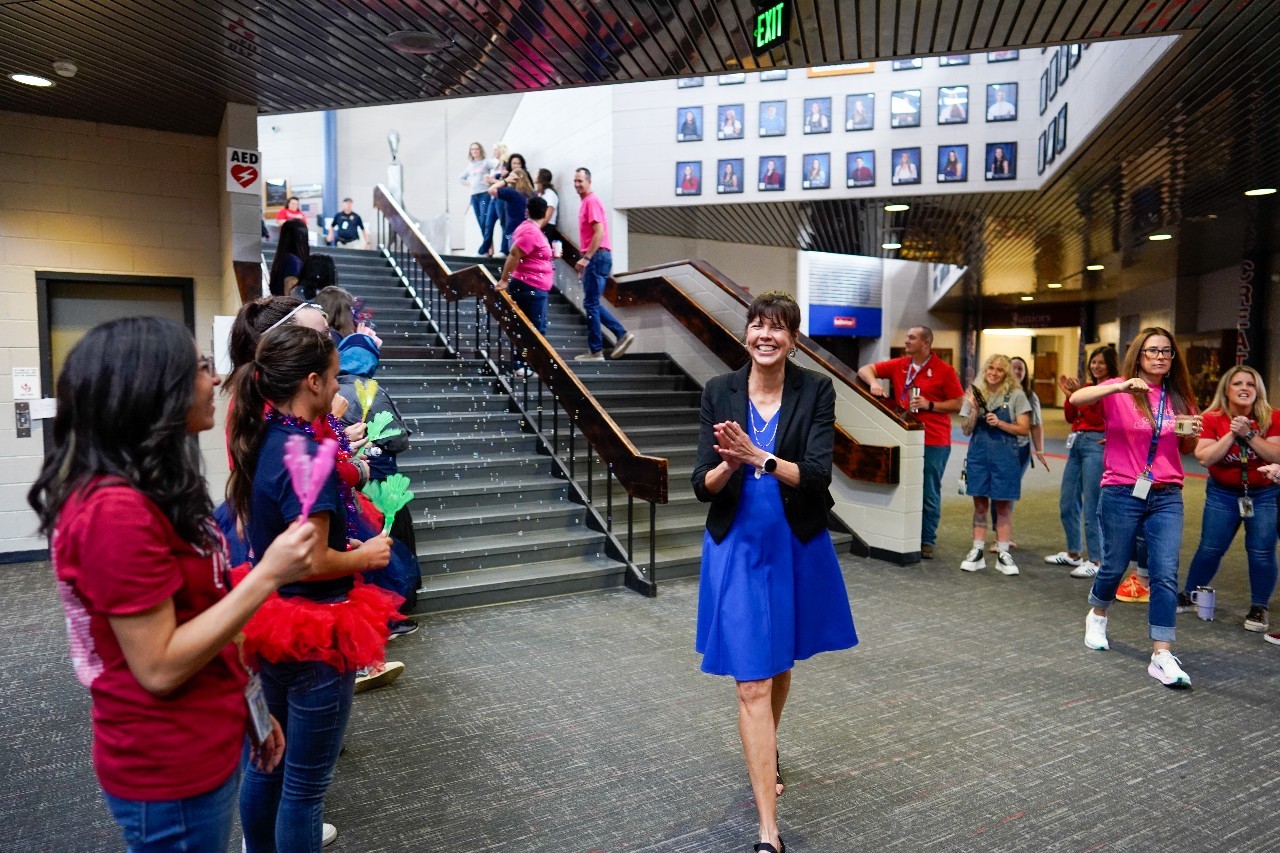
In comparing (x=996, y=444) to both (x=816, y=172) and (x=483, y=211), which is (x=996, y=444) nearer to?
(x=816, y=172)

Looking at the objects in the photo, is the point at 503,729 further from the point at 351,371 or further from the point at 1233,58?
the point at 1233,58

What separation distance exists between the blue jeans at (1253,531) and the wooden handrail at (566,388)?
10.1 feet

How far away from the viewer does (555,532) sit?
5.83 metres

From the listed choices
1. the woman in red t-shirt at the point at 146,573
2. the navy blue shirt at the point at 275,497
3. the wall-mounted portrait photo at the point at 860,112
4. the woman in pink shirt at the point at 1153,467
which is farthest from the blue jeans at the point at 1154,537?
the wall-mounted portrait photo at the point at 860,112

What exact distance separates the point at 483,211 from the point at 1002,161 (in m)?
6.75

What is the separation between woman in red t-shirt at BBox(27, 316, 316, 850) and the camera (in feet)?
4.06

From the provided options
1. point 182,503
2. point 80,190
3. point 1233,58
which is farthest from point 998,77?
point 182,503

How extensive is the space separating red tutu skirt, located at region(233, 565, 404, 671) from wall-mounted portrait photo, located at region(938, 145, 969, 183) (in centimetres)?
962

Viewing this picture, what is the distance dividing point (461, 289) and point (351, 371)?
459 cm

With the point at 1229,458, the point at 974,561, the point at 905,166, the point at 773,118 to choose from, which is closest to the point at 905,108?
the point at 905,166

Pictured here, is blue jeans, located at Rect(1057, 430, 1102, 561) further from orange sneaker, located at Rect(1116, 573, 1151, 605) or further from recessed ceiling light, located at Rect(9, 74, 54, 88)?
recessed ceiling light, located at Rect(9, 74, 54, 88)

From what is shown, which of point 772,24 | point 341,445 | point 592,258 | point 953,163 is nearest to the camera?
Result: point 341,445

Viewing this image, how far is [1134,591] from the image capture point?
17.2 feet

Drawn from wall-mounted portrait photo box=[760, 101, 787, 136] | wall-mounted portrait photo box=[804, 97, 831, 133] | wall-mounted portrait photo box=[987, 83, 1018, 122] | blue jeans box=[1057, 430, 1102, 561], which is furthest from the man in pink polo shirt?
wall-mounted portrait photo box=[987, 83, 1018, 122]
